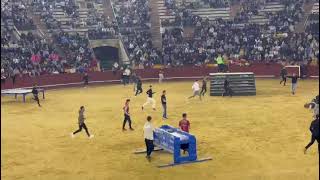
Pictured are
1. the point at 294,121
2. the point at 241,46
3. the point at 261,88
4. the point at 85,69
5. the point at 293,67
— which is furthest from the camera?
the point at 241,46

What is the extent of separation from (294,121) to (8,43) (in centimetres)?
2658

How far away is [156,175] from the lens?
45.6 feet

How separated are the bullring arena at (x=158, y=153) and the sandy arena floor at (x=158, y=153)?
0.03 meters

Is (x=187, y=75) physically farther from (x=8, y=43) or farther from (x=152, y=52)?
(x=8, y=43)

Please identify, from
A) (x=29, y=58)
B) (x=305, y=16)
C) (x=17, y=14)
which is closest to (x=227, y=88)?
(x=29, y=58)

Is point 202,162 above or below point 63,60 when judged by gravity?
below

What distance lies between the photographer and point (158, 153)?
16.4m

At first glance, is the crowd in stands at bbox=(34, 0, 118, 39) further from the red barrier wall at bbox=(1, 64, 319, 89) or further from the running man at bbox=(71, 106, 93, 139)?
the running man at bbox=(71, 106, 93, 139)

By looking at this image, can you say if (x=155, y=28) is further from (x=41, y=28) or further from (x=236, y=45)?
(x=41, y=28)

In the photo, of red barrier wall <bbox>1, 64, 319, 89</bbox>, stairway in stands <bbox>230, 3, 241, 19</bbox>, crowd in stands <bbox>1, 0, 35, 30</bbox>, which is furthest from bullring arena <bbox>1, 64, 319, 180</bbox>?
stairway in stands <bbox>230, 3, 241, 19</bbox>

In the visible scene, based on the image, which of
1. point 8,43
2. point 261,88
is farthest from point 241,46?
point 8,43

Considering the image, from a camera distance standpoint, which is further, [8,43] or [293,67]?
[8,43]

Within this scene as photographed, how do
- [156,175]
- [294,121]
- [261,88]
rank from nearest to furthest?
[156,175] < [294,121] < [261,88]

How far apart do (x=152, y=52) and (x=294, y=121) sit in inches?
966
